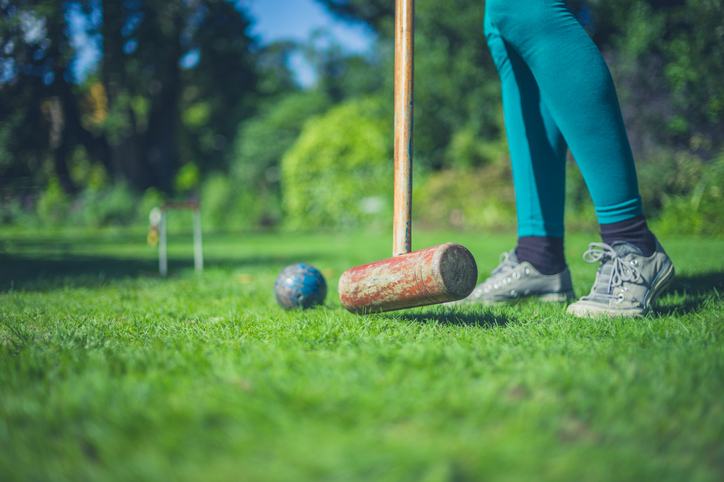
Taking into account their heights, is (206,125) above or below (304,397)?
above

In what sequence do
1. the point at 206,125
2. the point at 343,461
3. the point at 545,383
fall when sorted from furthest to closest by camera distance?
the point at 206,125 → the point at 545,383 → the point at 343,461

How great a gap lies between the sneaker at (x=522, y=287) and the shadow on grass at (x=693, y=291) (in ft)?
1.39

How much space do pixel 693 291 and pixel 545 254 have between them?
0.80 meters

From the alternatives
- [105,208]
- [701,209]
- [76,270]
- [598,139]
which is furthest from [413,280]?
[105,208]

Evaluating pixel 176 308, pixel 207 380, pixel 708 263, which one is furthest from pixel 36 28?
pixel 708 263

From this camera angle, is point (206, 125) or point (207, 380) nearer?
point (207, 380)

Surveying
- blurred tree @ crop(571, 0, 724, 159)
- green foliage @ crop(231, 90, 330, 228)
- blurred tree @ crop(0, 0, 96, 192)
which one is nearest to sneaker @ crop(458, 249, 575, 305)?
blurred tree @ crop(0, 0, 96, 192)

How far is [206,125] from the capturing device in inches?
989

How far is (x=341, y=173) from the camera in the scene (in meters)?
12.8

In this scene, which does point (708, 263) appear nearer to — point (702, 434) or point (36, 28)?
point (702, 434)

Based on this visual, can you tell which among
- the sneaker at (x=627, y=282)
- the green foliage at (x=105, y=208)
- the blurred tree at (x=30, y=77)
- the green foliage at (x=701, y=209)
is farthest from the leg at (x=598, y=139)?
the green foliage at (x=105, y=208)

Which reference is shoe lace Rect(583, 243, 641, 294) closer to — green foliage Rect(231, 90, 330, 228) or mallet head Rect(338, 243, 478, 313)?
mallet head Rect(338, 243, 478, 313)

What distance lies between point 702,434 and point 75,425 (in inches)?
49.0

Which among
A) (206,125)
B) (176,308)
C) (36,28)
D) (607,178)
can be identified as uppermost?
(206,125)
